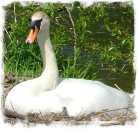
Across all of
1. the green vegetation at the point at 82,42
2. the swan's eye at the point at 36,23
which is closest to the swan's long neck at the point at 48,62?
the swan's eye at the point at 36,23

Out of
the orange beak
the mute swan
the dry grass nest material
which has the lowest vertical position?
the dry grass nest material

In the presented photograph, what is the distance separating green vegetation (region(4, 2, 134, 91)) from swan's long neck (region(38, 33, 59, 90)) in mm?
225

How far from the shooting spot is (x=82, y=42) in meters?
5.00

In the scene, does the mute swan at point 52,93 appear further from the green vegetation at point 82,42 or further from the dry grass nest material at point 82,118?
the green vegetation at point 82,42

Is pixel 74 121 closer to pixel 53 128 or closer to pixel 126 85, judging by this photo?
pixel 53 128

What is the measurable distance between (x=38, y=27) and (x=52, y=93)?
0.36 metres

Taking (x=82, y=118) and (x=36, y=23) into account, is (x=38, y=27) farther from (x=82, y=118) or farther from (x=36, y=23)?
(x=82, y=118)

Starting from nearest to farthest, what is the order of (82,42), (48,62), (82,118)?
(82,118), (48,62), (82,42)

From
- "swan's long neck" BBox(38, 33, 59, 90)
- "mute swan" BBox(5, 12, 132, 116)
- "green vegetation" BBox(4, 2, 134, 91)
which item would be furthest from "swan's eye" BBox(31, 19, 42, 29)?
"green vegetation" BBox(4, 2, 134, 91)

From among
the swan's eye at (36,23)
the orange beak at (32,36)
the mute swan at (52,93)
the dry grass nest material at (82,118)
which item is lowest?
the dry grass nest material at (82,118)

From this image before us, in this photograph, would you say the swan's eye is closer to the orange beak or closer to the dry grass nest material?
the orange beak

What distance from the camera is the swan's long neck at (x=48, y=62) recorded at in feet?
14.6

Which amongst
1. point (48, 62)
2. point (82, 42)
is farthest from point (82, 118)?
point (82, 42)

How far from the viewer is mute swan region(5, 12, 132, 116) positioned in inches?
167
